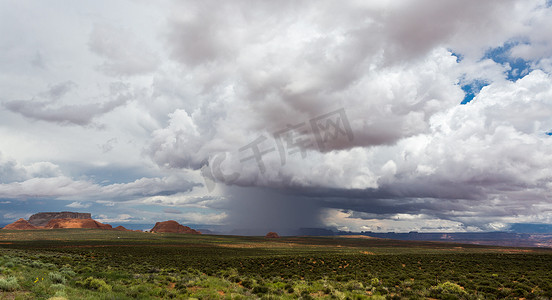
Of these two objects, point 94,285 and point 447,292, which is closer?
point 94,285

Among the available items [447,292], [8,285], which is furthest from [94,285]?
[447,292]

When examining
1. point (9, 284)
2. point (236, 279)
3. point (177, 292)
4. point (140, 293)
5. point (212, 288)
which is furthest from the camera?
point (236, 279)

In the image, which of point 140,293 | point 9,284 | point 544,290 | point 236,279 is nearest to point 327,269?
point 236,279

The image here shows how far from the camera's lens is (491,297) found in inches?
790

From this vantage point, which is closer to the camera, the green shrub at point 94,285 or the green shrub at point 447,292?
the green shrub at point 94,285

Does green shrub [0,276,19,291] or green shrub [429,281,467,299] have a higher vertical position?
green shrub [0,276,19,291]

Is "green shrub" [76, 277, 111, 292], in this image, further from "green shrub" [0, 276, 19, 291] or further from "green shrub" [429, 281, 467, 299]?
"green shrub" [429, 281, 467, 299]

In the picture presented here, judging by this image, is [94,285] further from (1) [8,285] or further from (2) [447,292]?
(2) [447,292]

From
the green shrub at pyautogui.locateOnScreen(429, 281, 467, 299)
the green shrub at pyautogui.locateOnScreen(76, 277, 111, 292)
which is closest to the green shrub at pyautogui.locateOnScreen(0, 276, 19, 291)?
the green shrub at pyautogui.locateOnScreen(76, 277, 111, 292)

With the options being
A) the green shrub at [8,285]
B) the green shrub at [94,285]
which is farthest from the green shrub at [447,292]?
the green shrub at [8,285]

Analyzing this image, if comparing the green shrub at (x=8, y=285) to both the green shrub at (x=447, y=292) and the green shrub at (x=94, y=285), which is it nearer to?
the green shrub at (x=94, y=285)

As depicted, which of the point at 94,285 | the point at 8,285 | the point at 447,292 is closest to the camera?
the point at 8,285

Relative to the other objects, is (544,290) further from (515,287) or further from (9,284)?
(9,284)

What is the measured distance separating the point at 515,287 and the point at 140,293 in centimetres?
2707
